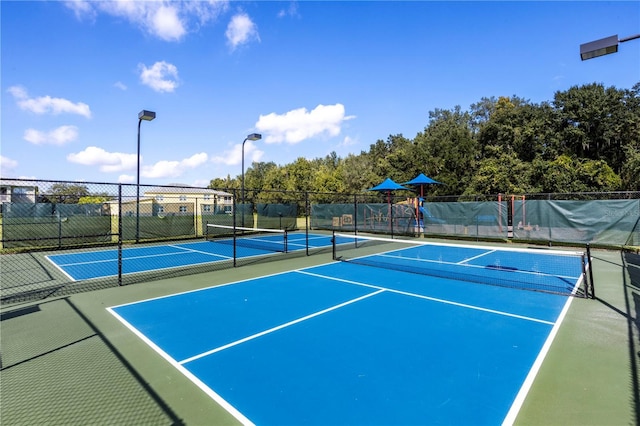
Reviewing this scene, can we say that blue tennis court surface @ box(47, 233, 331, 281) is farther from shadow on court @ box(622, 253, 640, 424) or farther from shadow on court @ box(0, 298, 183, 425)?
shadow on court @ box(622, 253, 640, 424)

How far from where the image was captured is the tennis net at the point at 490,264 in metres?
7.88

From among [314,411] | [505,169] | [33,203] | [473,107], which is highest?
[473,107]

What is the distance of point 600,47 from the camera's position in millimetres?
5559

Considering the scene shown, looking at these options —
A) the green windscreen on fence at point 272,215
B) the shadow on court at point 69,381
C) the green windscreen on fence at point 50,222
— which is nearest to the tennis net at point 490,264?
the shadow on court at point 69,381

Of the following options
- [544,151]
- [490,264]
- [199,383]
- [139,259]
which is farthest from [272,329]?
[544,151]

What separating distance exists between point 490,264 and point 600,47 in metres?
7.03


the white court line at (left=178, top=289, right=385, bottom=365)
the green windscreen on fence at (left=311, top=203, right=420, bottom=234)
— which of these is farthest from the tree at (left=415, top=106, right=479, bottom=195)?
the white court line at (left=178, top=289, right=385, bottom=365)

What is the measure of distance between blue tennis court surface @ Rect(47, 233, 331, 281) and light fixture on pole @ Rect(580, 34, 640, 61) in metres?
10.9

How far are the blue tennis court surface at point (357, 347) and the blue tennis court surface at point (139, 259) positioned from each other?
13.8 feet

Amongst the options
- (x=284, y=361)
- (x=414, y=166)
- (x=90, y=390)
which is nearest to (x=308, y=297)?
(x=284, y=361)

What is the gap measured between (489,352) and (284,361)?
8.63 feet

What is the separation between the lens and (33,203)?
49.9 feet

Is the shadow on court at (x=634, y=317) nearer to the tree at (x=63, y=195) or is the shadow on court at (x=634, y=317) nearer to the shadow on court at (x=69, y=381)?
the shadow on court at (x=69, y=381)

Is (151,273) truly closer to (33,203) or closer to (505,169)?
(33,203)
